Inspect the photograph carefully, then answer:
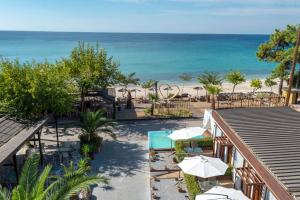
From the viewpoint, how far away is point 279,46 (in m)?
32.9

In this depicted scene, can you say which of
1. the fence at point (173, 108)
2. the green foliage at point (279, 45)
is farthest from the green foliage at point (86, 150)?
the green foliage at point (279, 45)

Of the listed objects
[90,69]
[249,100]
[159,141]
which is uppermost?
[90,69]

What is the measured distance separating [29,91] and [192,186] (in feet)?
35.2

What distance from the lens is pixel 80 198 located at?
1402 cm

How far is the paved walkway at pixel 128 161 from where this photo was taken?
50.1 ft

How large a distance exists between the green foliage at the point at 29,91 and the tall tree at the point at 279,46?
21.4m

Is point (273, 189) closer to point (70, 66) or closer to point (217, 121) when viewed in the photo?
point (217, 121)

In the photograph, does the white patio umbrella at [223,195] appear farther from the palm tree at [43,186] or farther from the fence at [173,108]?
the fence at [173,108]

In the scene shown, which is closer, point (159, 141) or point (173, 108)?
point (159, 141)

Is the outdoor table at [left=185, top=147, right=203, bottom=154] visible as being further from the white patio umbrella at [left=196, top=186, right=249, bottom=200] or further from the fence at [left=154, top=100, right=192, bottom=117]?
the fence at [left=154, top=100, right=192, bottom=117]

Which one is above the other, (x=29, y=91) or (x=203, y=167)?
(x=29, y=91)

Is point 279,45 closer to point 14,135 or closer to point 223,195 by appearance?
point 223,195

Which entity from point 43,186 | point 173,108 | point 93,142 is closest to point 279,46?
point 173,108

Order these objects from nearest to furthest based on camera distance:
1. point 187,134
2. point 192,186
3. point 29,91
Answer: point 192,186, point 187,134, point 29,91
